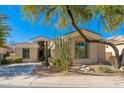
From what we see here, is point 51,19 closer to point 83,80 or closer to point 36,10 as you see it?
point 36,10

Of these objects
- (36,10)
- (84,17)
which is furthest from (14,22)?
(84,17)

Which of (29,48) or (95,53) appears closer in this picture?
(95,53)

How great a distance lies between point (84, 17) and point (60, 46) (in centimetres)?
216

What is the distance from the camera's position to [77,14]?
16.2 meters

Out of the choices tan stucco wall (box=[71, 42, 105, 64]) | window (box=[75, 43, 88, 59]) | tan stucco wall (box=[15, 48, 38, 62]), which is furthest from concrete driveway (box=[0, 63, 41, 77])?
tan stucco wall (box=[15, 48, 38, 62])

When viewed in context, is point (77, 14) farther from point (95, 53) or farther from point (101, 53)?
point (101, 53)

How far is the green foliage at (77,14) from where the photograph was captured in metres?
15.2

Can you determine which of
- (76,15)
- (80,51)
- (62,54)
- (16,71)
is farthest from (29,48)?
(76,15)

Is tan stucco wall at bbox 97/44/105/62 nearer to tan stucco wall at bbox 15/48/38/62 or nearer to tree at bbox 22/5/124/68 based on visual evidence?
tree at bbox 22/5/124/68

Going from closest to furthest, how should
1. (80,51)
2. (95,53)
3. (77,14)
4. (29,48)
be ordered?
1. (77,14)
2. (80,51)
3. (95,53)
4. (29,48)

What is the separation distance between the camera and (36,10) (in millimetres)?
15844

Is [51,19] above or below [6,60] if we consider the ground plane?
above

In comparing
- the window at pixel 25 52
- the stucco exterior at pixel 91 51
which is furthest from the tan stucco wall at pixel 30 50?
the stucco exterior at pixel 91 51
